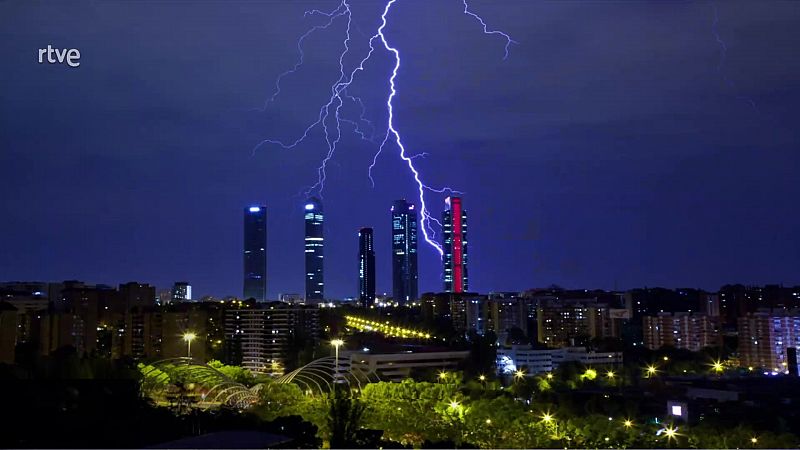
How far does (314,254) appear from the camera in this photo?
5184 centimetres

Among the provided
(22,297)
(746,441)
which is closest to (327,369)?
(746,441)

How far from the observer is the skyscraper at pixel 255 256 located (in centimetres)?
5066

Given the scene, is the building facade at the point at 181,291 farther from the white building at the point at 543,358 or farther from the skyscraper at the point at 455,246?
the white building at the point at 543,358

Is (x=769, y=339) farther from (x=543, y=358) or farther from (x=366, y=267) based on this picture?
(x=366, y=267)

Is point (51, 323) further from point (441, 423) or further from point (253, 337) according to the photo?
point (441, 423)

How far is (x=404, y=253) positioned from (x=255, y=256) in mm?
10186

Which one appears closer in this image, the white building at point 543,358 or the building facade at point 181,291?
the white building at point 543,358

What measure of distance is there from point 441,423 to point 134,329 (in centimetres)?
1452

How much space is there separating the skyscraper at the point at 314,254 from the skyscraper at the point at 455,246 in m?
7.83

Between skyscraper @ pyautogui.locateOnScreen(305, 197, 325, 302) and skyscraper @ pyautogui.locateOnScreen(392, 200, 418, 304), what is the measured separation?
5256 mm

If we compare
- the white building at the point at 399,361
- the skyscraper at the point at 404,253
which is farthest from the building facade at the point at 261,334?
the skyscraper at the point at 404,253

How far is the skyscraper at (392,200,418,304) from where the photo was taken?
5469 cm

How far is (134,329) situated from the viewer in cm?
2152

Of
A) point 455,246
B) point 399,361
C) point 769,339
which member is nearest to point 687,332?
point 769,339
